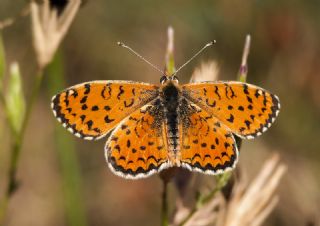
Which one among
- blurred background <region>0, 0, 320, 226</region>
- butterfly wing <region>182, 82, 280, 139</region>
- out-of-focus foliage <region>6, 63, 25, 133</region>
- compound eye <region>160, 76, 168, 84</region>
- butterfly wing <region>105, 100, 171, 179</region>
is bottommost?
blurred background <region>0, 0, 320, 226</region>

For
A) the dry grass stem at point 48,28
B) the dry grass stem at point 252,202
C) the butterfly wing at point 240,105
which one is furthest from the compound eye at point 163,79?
the dry grass stem at point 252,202

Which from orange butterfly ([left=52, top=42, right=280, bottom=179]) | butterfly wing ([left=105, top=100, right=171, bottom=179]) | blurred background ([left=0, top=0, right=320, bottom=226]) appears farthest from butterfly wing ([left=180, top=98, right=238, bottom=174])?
blurred background ([left=0, top=0, right=320, bottom=226])

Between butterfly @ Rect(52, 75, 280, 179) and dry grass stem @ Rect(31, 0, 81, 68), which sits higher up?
dry grass stem @ Rect(31, 0, 81, 68)

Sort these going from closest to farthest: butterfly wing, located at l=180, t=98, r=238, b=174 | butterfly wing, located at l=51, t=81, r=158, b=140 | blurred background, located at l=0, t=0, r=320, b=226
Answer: butterfly wing, located at l=180, t=98, r=238, b=174
butterfly wing, located at l=51, t=81, r=158, b=140
blurred background, located at l=0, t=0, r=320, b=226

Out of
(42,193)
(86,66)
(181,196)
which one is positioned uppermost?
(181,196)

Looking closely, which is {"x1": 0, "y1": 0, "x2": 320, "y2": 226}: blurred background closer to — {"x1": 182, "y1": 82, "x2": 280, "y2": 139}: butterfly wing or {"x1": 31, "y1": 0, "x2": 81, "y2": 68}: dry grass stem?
{"x1": 182, "y1": 82, "x2": 280, "y2": 139}: butterfly wing

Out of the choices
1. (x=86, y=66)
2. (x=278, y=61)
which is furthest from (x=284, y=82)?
(x=86, y=66)

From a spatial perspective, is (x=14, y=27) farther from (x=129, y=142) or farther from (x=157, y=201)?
(x=129, y=142)
